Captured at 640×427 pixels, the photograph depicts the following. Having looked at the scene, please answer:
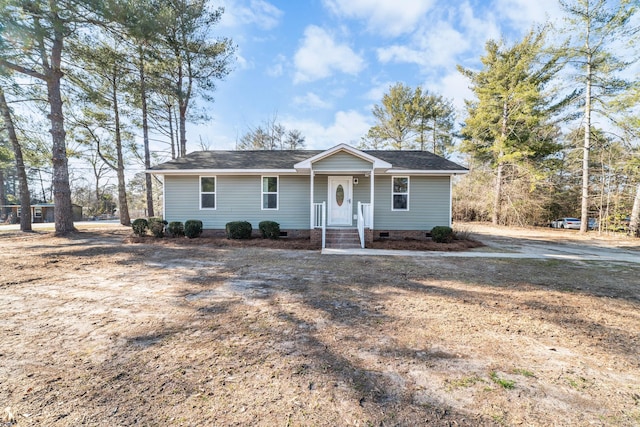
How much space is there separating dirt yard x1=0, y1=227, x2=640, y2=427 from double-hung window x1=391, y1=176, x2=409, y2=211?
18.6 feet

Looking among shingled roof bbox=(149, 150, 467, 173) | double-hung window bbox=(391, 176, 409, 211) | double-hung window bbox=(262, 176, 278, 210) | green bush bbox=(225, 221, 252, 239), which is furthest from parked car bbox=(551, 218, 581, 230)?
green bush bbox=(225, 221, 252, 239)

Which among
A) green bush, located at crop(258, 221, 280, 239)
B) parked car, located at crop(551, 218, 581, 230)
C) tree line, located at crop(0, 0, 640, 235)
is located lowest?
parked car, located at crop(551, 218, 581, 230)

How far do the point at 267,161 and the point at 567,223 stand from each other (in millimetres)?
20332

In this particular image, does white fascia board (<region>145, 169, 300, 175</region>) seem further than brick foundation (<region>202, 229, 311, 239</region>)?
No

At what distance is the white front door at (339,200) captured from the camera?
11.1m

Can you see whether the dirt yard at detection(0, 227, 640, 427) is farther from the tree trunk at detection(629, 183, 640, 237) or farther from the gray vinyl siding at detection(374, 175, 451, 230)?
the tree trunk at detection(629, 183, 640, 237)

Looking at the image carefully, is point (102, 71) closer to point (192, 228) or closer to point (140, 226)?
point (140, 226)

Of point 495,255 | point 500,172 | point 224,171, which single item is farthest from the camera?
point 500,172

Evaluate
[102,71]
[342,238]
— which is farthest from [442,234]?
[102,71]

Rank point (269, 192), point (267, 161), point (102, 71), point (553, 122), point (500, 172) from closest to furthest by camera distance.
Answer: point (269, 192)
point (267, 161)
point (102, 71)
point (553, 122)
point (500, 172)

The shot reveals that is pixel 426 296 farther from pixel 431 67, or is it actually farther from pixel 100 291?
pixel 431 67

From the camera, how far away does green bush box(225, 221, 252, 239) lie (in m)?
10.3

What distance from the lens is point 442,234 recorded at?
9836 mm

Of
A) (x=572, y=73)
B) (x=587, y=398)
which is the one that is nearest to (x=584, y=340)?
(x=587, y=398)
